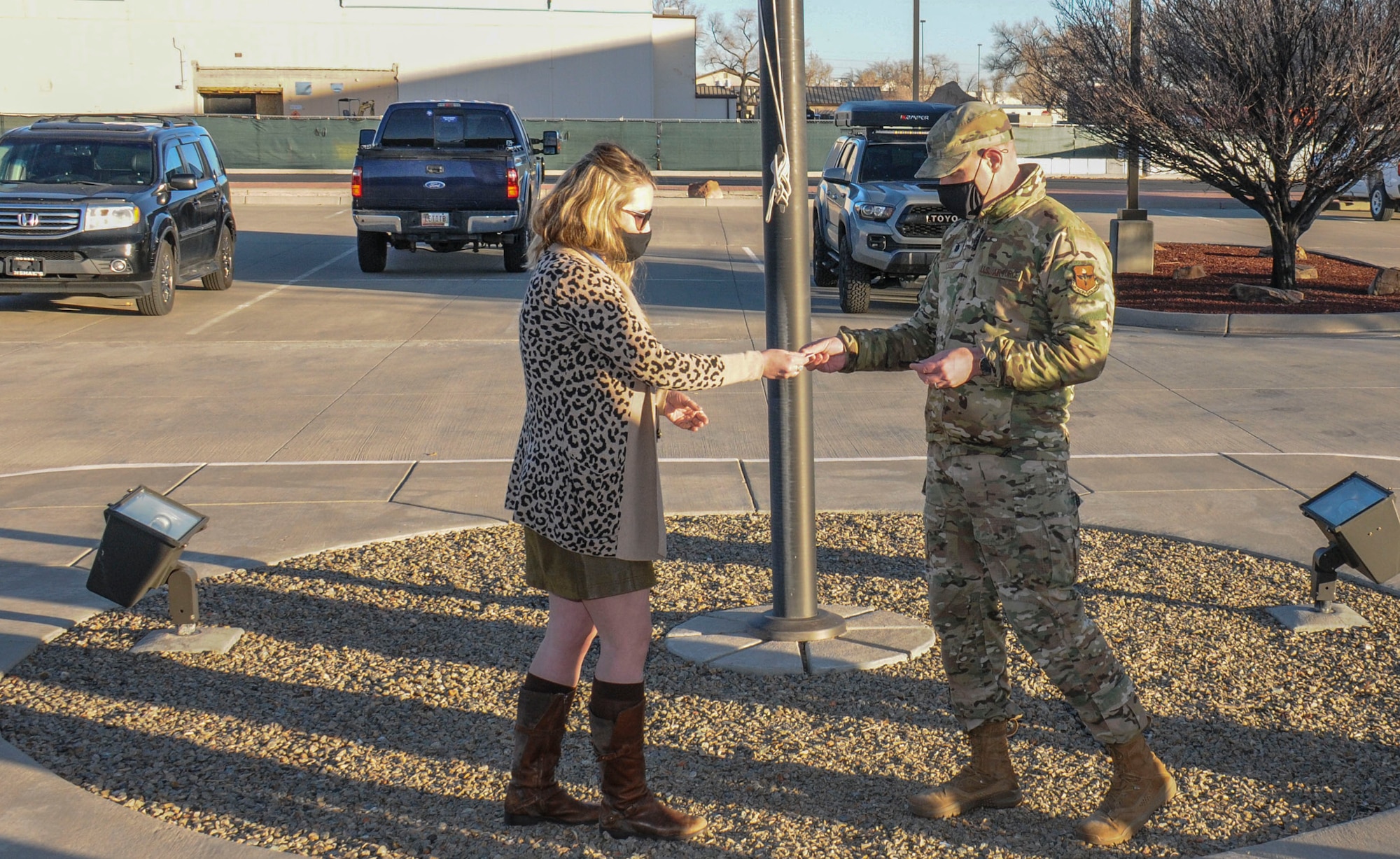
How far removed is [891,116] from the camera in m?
15.0

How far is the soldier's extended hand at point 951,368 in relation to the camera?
11.4 ft

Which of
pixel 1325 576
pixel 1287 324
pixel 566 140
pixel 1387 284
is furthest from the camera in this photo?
pixel 566 140

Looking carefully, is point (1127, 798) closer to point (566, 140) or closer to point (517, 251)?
point (517, 251)

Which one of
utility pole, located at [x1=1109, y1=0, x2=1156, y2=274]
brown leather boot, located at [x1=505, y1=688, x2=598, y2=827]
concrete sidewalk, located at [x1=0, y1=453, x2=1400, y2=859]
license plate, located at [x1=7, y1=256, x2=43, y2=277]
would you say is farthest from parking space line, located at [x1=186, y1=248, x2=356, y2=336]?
brown leather boot, located at [x1=505, y1=688, x2=598, y2=827]

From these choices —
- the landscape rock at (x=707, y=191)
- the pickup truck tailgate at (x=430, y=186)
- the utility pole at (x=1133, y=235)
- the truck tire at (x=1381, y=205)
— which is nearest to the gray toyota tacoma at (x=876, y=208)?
the utility pole at (x=1133, y=235)

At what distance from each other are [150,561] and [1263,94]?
496 inches

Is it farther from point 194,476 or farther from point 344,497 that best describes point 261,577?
point 194,476

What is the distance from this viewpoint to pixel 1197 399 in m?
9.98

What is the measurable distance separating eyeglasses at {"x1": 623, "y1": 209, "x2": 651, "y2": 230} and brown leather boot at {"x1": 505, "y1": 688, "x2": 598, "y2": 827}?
1.25m

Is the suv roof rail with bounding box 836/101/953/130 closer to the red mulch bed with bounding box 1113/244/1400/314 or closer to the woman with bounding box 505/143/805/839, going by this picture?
the red mulch bed with bounding box 1113/244/1400/314

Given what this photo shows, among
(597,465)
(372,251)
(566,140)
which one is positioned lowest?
(372,251)

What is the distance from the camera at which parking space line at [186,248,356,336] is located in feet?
44.0

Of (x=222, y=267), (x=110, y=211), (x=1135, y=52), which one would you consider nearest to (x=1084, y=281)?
(x=110, y=211)

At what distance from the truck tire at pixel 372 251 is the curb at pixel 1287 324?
9.08 metres
